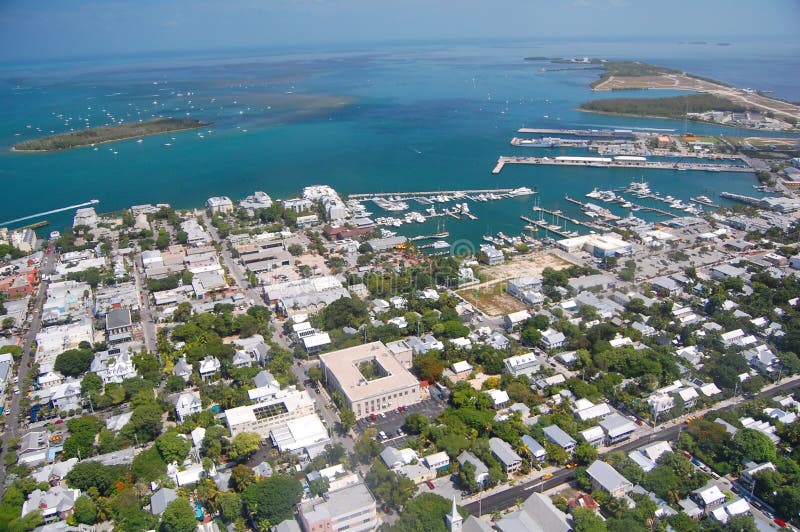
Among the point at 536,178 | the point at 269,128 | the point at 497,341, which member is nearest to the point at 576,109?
the point at 536,178

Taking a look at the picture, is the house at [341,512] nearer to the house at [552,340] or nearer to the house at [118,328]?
the house at [552,340]

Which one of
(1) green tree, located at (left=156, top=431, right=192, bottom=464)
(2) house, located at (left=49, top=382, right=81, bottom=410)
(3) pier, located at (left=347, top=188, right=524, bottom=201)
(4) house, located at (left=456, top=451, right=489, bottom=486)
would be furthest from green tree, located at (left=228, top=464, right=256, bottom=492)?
(3) pier, located at (left=347, top=188, right=524, bottom=201)

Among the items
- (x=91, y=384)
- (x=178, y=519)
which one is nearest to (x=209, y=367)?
(x=91, y=384)

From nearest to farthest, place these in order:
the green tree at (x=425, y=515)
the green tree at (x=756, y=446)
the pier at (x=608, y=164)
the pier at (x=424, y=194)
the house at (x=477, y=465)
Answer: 1. the green tree at (x=425, y=515)
2. the house at (x=477, y=465)
3. the green tree at (x=756, y=446)
4. the pier at (x=424, y=194)
5. the pier at (x=608, y=164)

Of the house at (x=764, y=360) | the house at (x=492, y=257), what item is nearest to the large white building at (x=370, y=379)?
the house at (x=492, y=257)

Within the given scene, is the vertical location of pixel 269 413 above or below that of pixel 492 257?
below

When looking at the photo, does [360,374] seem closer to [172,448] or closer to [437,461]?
[437,461]

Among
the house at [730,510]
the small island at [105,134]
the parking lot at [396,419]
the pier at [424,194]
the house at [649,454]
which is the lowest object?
the parking lot at [396,419]
